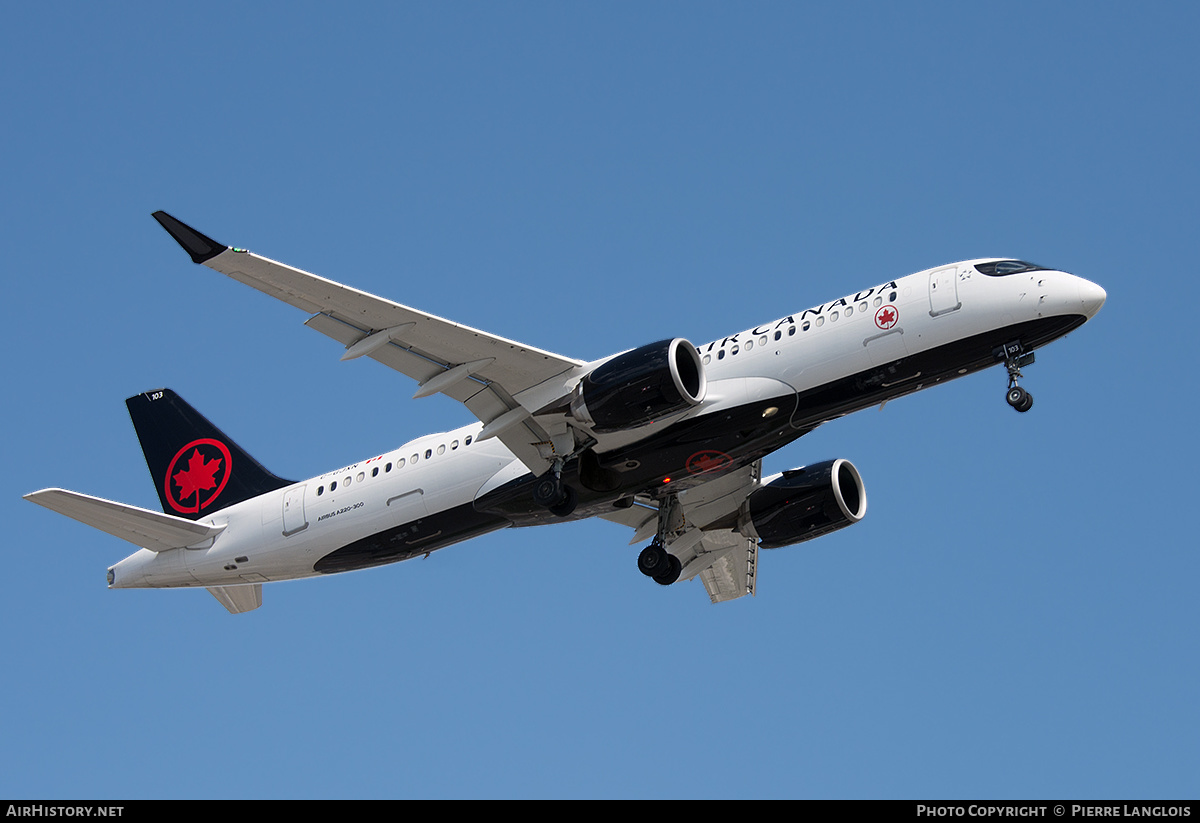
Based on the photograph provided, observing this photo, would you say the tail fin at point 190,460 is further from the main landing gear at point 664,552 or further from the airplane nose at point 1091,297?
the airplane nose at point 1091,297

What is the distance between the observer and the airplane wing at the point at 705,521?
119ft

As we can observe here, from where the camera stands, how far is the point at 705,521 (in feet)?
122

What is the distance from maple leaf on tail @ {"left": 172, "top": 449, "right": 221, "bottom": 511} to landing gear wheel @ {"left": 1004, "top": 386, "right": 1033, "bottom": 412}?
22.1 m

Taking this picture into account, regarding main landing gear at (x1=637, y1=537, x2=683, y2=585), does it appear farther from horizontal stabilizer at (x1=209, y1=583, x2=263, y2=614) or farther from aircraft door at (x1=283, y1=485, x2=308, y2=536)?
horizontal stabilizer at (x1=209, y1=583, x2=263, y2=614)

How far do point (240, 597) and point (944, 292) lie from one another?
71.1 ft

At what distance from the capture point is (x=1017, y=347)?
28.7 meters

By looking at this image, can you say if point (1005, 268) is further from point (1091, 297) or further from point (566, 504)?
point (566, 504)

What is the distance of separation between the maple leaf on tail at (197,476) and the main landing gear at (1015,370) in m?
22.1

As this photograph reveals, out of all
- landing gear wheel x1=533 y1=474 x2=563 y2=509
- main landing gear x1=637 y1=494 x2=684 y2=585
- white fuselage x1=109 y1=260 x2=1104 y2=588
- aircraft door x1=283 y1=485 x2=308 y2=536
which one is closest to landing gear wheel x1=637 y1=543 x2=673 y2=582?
main landing gear x1=637 y1=494 x2=684 y2=585

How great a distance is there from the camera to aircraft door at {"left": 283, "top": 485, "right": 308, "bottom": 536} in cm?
3470
